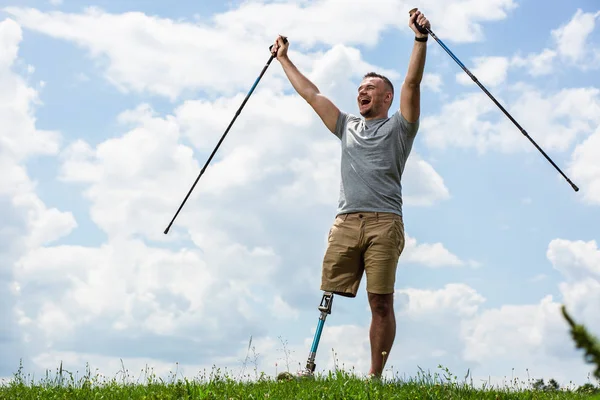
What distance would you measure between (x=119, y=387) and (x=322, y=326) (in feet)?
7.50

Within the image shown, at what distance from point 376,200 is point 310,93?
1.68 m

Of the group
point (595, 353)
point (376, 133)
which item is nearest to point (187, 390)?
point (376, 133)

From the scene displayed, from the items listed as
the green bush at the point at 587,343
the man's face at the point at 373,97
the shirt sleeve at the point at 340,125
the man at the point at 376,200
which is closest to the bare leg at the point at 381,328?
the man at the point at 376,200

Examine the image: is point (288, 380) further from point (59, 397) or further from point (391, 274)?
point (59, 397)

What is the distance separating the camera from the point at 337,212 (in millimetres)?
7383

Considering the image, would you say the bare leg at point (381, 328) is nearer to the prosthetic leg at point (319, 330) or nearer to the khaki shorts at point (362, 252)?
the khaki shorts at point (362, 252)

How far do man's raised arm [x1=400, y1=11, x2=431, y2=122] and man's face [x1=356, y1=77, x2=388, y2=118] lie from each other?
406 mm

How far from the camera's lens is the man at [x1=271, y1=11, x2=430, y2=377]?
6.89m

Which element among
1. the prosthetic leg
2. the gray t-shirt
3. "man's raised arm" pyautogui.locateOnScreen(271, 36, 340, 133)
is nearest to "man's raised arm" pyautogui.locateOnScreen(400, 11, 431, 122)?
the gray t-shirt

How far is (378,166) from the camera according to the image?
7.09 m

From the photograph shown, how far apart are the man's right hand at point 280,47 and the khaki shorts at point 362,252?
227 cm

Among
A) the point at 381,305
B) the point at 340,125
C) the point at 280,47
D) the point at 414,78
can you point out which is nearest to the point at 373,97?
the point at 340,125

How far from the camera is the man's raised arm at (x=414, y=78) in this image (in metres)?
6.83

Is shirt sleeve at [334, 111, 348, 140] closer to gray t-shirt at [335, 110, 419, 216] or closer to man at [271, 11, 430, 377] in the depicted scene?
man at [271, 11, 430, 377]
